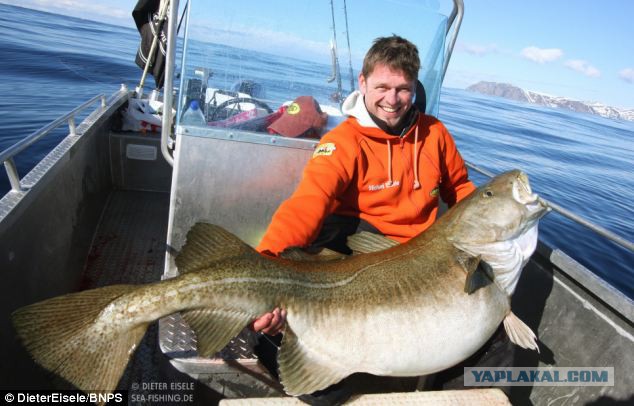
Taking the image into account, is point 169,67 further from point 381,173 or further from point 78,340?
point 78,340

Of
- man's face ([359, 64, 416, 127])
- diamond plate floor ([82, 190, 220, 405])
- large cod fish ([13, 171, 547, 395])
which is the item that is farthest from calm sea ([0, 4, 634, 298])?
diamond plate floor ([82, 190, 220, 405])

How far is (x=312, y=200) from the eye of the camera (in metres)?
2.45

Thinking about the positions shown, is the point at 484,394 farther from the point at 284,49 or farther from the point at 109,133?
the point at 109,133

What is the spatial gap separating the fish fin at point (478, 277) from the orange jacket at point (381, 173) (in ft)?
2.59

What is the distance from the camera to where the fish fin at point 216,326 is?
1.95 meters

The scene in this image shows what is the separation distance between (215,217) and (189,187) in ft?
1.02

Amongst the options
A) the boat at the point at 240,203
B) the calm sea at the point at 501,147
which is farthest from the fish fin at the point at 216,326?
the calm sea at the point at 501,147

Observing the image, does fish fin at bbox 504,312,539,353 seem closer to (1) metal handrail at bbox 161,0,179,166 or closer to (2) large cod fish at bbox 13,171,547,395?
(2) large cod fish at bbox 13,171,547,395

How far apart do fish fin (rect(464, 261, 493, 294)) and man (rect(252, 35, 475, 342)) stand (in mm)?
791

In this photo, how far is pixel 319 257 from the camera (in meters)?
2.35

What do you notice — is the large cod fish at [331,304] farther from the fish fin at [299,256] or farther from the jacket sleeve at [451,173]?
the jacket sleeve at [451,173]

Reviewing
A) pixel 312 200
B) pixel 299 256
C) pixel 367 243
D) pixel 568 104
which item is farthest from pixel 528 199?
pixel 568 104

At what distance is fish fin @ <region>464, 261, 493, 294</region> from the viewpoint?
214 cm

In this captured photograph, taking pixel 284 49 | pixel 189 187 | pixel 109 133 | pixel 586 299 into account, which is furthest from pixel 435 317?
pixel 109 133
